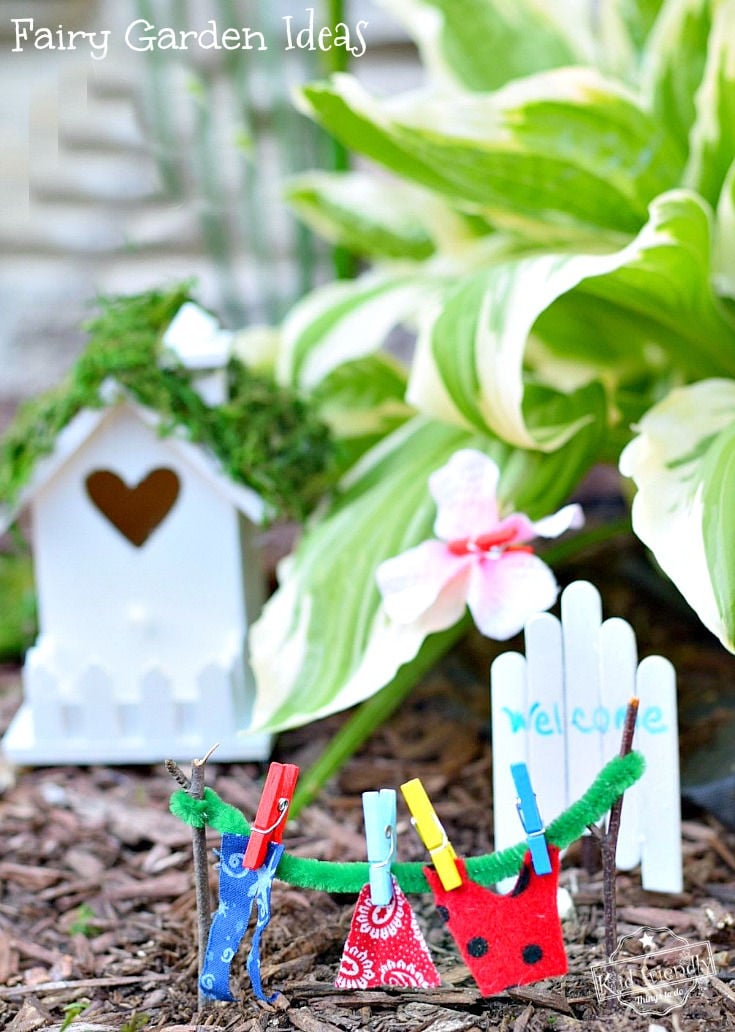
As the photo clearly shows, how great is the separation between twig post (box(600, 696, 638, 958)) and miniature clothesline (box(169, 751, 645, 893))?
14 millimetres

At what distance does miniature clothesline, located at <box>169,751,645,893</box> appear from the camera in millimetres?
767

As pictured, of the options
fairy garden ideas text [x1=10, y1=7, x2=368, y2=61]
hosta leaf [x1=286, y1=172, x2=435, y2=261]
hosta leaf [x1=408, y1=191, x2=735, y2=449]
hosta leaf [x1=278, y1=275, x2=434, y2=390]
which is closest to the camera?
hosta leaf [x1=408, y1=191, x2=735, y2=449]

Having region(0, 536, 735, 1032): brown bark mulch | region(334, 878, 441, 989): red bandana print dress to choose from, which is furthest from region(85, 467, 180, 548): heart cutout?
region(334, 878, 441, 989): red bandana print dress

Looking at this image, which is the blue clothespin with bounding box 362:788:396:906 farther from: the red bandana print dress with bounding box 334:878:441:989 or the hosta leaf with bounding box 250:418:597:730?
the hosta leaf with bounding box 250:418:597:730

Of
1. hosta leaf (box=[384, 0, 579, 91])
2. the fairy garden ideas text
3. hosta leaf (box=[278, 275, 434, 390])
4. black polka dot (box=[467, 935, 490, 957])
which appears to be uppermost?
the fairy garden ideas text

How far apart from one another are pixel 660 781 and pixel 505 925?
0.64 ft

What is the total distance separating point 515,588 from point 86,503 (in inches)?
21.5

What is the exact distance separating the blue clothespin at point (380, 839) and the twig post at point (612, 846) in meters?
0.16

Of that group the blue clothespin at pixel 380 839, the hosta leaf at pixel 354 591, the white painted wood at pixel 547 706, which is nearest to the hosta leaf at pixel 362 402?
the hosta leaf at pixel 354 591

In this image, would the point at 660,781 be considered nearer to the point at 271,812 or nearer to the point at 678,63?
the point at 271,812

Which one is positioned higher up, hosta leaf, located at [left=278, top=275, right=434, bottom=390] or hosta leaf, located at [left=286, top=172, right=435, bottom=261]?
hosta leaf, located at [left=286, top=172, right=435, bottom=261]

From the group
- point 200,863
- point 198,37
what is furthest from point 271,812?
point 198,37

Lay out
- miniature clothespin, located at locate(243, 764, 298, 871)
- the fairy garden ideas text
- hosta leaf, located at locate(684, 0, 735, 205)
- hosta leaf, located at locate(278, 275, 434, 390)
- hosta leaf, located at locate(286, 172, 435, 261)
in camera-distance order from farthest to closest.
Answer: the fairy garden ideas text < hosta leaf, located at locate(286, 172, 435, 261) < hosta leaf, located at locate(278, 275, 434, 390) < hosta leaf, located at locate(684, 0, 735, 205) < miniature clothespin, located at locate(243, 764, 298, 871)

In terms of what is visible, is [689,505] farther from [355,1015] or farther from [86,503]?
[86,503]
